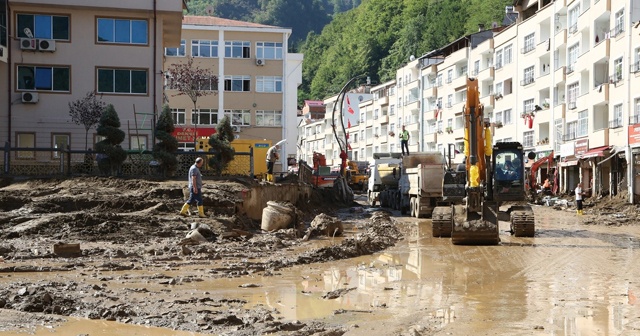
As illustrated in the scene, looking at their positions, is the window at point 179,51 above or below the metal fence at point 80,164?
above

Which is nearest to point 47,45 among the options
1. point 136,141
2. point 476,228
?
point 136,141

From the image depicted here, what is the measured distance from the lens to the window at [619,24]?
41.9 meters

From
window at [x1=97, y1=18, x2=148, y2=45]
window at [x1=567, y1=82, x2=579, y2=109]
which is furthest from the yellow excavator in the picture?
window at [x1=567, y1=82, x2=579, y2=109]

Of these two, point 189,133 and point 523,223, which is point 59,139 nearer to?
point 189,133

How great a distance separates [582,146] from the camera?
157 feet

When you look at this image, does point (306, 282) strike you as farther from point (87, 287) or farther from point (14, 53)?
point (14, 53)

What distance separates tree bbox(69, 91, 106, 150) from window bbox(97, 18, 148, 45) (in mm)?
2936

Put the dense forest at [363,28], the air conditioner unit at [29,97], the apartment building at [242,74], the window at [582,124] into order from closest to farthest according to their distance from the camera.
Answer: the air conditioner unit at [29,97] → the window at [582,124] → the apartment building at [242,74] → the dense forest at [363,28]

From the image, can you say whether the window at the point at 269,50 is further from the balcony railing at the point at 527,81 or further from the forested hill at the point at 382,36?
the forested hill at the point at 382,36

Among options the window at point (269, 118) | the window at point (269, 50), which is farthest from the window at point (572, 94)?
the window at point (269, 50)

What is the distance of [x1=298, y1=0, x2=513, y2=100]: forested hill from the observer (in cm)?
10462

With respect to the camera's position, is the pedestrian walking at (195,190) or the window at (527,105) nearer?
the pedestrian walking at (195,190)

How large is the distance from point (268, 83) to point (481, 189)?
42.8 meters

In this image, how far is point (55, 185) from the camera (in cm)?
2477
